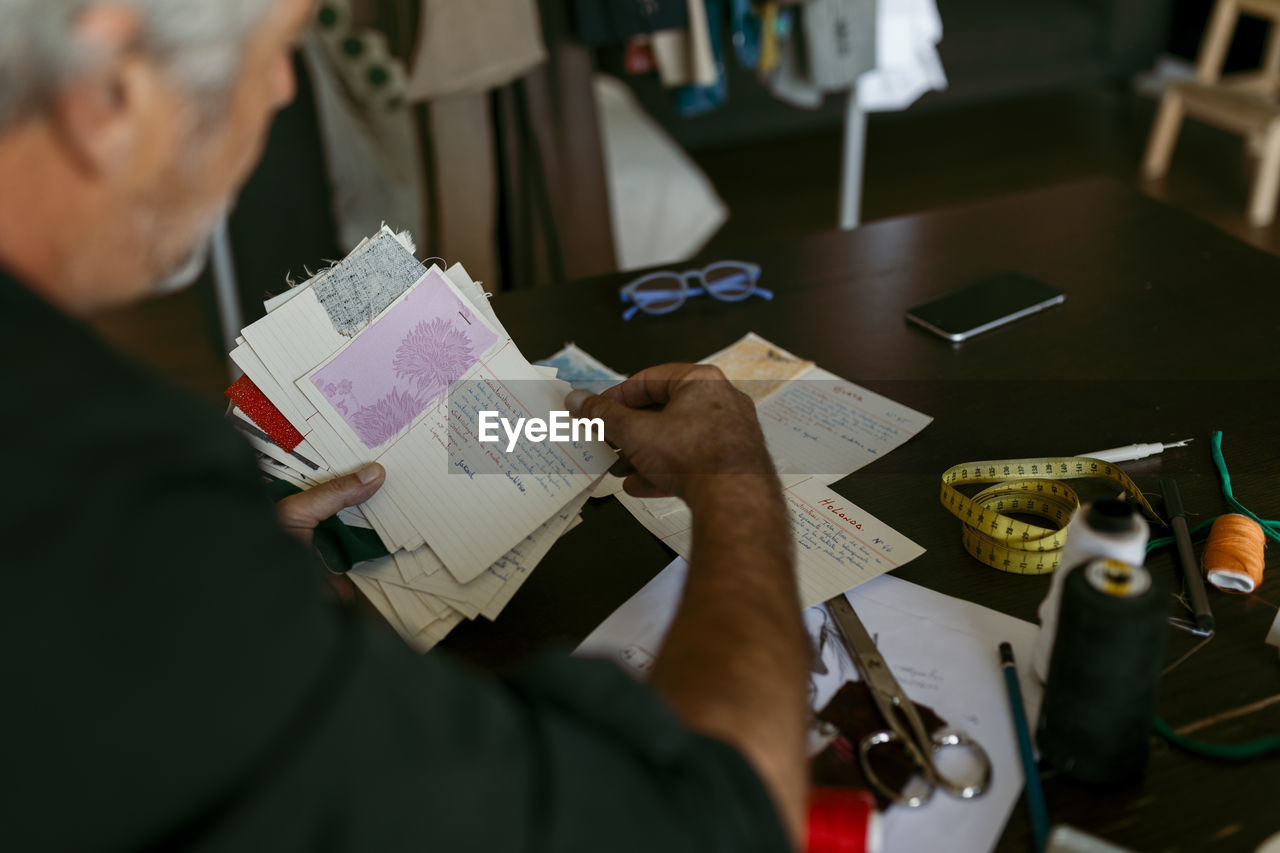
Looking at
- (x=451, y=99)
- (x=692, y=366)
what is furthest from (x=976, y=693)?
(x=451, y=99)

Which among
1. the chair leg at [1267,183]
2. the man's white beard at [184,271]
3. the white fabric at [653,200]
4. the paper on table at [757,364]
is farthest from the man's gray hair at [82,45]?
the chair leg at [1267,183]

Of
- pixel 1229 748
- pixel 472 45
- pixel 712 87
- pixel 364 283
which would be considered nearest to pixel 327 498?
pixel 364 283

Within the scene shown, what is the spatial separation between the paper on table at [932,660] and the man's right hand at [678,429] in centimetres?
10

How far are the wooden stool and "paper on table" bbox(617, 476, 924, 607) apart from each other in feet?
9.81

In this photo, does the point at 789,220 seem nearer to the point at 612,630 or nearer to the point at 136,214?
the point at 612,630

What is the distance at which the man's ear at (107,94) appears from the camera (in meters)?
0.42

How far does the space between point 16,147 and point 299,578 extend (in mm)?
229

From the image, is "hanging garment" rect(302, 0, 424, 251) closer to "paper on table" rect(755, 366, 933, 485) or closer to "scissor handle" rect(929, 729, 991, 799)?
"paper on table" rect(755, 366, 933, 485)

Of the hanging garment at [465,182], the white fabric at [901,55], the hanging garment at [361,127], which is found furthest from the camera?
the hanging garment at [361,127]

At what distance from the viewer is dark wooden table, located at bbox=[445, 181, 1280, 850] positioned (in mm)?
650

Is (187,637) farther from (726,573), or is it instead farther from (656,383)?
(656,383)

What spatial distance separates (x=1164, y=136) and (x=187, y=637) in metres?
3.96

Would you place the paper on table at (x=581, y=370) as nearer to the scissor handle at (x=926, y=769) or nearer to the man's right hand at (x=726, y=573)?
the man's right hand at (x=726, y=573)

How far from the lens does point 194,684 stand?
0.39m
